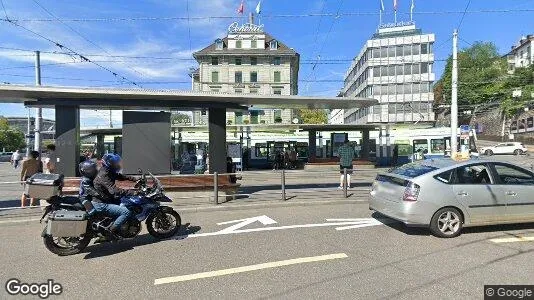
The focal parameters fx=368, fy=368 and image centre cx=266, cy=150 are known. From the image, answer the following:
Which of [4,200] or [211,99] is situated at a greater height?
[211,99]

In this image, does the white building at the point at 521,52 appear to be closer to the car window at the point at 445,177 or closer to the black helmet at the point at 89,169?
the car window at the point at 445,177

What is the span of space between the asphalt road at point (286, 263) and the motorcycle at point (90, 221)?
0.69 ft

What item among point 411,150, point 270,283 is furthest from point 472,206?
point 411,150

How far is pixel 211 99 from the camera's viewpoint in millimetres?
10562

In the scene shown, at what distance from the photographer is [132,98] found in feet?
33.4

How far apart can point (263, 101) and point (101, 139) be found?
22630 millimetres

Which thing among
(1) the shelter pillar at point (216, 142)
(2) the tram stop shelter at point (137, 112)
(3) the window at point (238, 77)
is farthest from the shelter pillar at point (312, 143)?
(3) the window at point (238, 77)

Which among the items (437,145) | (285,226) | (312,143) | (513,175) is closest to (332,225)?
(285,226)

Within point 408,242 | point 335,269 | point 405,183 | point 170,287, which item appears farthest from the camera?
point 405,183

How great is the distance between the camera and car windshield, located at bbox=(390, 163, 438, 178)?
6616 millimetres

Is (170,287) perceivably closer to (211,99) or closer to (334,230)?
(334,230)

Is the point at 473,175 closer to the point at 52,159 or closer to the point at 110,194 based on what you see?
the point at 110,194

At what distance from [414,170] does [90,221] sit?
221 inches

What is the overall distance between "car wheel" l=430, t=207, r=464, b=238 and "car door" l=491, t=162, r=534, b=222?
0.96 metres
